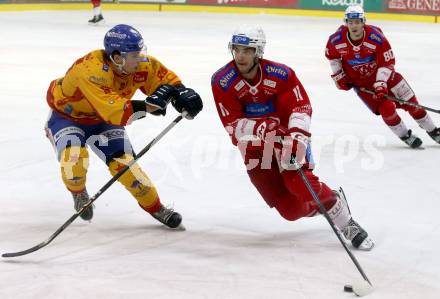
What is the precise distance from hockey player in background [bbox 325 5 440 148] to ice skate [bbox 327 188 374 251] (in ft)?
8.86

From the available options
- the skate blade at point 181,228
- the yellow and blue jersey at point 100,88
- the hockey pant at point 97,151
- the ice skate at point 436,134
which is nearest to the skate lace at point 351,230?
the skate blade at point 181,228

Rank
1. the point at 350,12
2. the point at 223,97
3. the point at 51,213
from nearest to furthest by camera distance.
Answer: the point at 223,97 < the point at 51,213 < the point at 350,12

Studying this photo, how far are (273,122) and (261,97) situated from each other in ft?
0.51

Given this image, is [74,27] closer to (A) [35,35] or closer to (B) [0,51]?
(A) [35,35]

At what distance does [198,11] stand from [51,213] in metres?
15.3

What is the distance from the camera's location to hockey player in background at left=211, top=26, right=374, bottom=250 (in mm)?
A: 4652

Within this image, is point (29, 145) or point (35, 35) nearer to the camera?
point (29, 145)

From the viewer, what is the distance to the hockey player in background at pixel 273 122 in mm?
4652

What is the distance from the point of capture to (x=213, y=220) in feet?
17.7

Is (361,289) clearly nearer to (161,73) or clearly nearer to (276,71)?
(276,71)

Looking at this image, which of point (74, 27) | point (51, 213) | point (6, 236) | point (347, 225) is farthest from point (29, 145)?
point (74, 27)

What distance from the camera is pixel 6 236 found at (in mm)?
4984

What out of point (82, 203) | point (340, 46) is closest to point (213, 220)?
point (82, 203)

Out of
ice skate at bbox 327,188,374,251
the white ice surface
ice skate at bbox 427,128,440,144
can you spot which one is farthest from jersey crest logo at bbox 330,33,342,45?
ice skate at bbox 327,188,374,251
